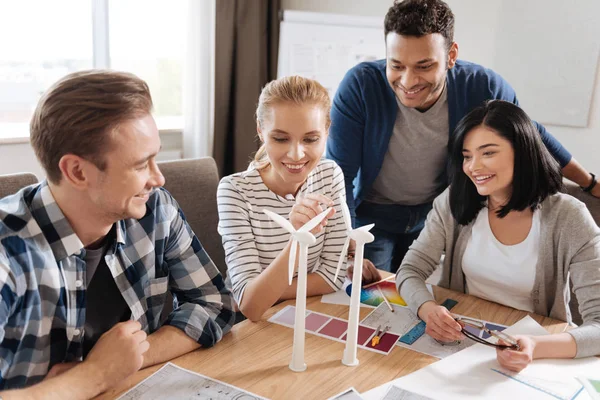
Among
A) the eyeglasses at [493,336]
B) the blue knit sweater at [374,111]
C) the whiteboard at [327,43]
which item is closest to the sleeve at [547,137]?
the blue knit sweater at [374,111]

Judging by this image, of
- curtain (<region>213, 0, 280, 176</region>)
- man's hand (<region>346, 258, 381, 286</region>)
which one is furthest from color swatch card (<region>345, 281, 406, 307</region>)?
curtain (<region>213, 0, 280, 176</region>)

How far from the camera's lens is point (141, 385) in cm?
104

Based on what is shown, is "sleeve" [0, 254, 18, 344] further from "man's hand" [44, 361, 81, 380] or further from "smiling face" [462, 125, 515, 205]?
"smiling face" [462, 125, 515, 205]

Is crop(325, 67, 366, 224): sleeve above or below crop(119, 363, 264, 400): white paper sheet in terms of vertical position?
above

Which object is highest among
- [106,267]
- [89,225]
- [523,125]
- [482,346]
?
[523,125]

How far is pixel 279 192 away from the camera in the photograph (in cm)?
163

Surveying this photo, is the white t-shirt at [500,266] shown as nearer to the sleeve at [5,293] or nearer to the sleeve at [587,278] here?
the sleeve at [587,278]

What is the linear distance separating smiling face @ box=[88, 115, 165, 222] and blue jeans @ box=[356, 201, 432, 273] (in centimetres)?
Answer: 130

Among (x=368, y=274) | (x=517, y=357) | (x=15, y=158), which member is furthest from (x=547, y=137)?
(x=15, y=158)

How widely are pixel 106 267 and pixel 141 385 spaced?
0.26m

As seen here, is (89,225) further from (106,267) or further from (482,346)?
(482,346)

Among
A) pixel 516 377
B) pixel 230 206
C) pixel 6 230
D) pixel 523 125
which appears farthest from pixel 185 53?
pixel 516 377

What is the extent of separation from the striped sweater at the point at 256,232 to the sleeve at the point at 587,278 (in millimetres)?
598

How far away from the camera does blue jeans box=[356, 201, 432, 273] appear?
7.31 feet
